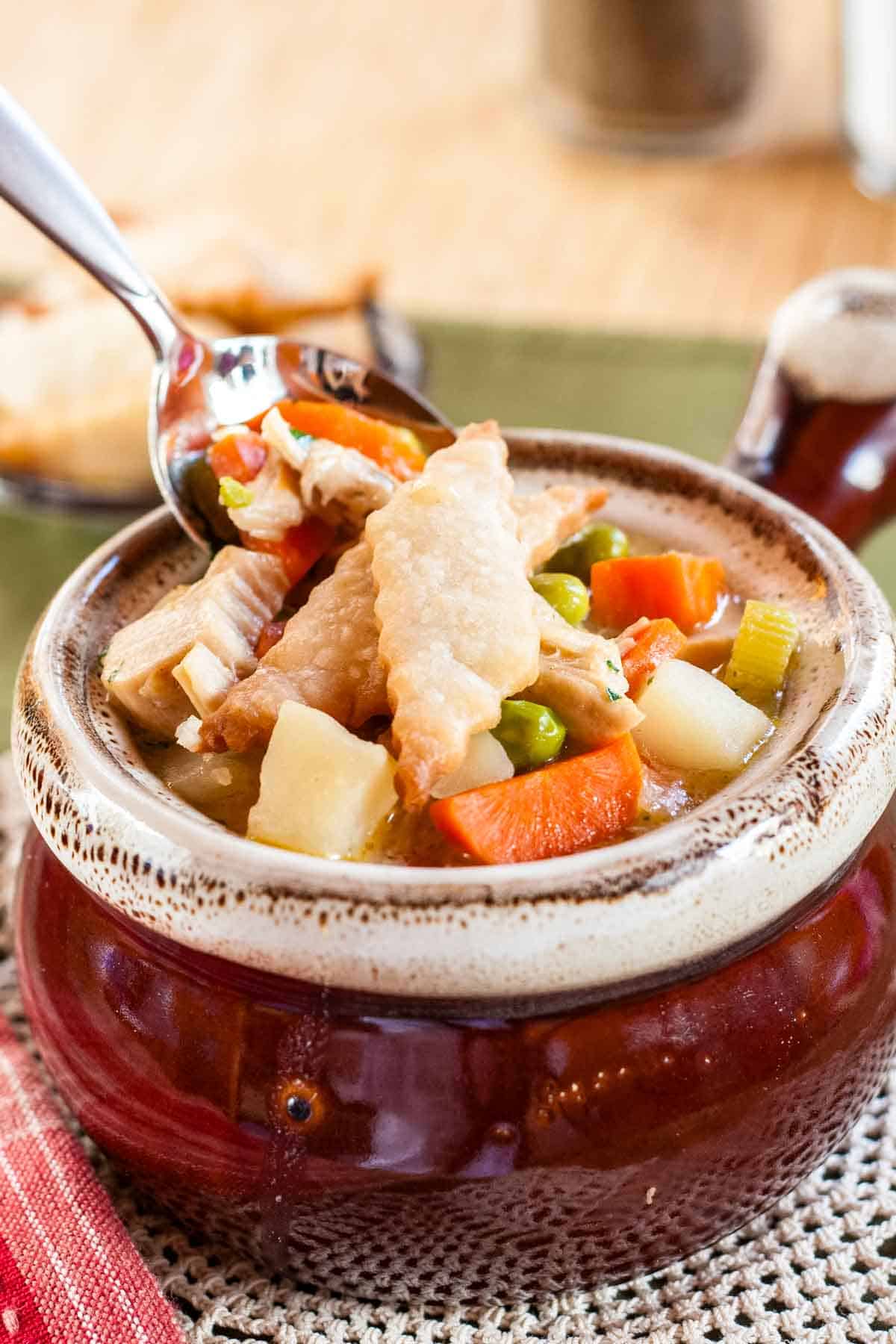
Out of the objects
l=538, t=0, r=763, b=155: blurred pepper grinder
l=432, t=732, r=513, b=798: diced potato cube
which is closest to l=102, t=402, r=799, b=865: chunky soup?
l=432, t=732, r=513, b=798: diced potato cube

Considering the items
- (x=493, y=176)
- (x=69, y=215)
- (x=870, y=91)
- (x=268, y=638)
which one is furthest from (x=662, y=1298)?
(x=493, y=176)

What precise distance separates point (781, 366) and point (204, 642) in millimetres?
1083

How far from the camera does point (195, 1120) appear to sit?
55.1 inches

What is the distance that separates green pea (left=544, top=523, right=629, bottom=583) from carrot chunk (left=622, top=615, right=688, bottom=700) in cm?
15

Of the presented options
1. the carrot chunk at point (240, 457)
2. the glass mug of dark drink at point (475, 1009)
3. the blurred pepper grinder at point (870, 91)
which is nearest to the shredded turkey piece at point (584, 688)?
the glass mug of dark drink at point (475, 1009)

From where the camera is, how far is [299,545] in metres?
1.70

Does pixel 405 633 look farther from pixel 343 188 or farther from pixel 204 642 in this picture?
pixel 343 188

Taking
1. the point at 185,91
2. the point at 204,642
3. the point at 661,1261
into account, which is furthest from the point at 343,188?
the point at 661,1261

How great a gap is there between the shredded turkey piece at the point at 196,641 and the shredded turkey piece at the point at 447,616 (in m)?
0.15

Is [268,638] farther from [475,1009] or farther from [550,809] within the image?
[475,1009]

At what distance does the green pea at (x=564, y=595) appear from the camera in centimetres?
165

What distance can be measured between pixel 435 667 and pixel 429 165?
4.75 meters

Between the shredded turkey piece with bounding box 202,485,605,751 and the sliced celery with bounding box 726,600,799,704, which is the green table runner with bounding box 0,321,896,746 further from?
the shredded turkey piece with bounding box 202,485,605,751

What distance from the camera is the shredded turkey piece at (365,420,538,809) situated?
135 centimetres
